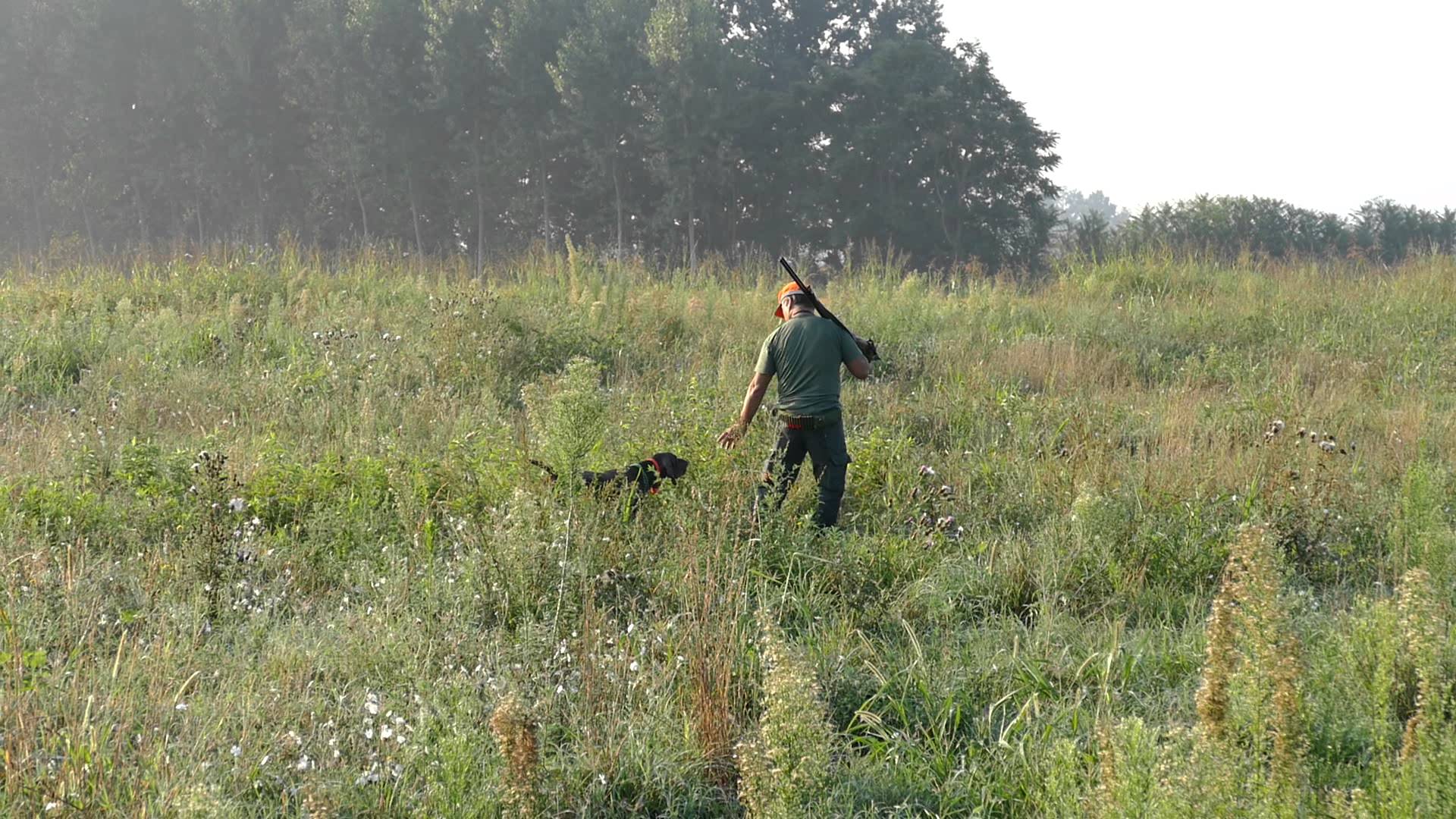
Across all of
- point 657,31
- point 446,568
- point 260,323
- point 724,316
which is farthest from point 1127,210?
point 446,568

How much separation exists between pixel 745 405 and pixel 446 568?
6.55 ft

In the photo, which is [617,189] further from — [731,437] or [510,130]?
[731,437]

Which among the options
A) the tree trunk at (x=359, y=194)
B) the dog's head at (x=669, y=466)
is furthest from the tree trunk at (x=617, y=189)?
the dog's head at (x=669, y=466)

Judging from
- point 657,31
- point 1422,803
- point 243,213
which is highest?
point 657,31

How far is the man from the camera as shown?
6.08 meters

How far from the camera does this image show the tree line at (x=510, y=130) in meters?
31.9

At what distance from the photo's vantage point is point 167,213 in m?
37.7

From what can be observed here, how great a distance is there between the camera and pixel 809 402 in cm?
608

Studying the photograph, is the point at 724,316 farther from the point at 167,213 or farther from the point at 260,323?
the point at 167,213

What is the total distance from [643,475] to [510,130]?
30.1 metres

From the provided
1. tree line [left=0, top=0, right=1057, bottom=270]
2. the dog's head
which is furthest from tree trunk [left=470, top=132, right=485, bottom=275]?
the dog's head

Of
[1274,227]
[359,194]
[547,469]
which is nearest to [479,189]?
[359,194]

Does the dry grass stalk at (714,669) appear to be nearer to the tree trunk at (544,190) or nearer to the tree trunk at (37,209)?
the tree trunk at (544,190)

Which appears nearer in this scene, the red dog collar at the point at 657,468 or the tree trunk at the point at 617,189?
the red dog collar at the point at 657,468
